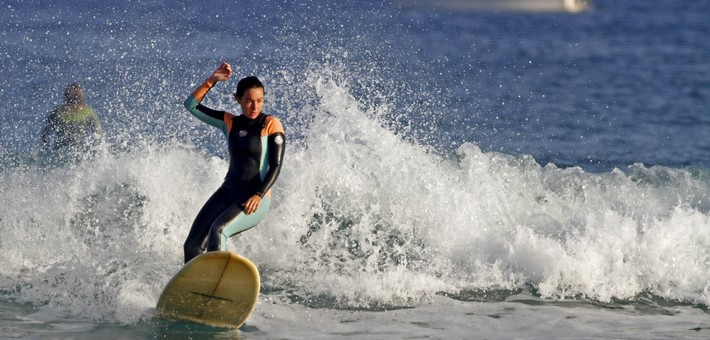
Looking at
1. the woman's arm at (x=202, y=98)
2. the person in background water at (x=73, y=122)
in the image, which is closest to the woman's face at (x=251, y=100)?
the woman's arm at (x=202, y=98)

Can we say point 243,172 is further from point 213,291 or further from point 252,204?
point 213,291

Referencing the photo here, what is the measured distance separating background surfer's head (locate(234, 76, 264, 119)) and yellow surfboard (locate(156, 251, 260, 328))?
109cm

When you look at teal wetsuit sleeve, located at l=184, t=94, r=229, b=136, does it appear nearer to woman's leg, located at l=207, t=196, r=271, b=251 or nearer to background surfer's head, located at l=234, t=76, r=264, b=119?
background surfer's head, located at l=234, t=76, r=264, b=119

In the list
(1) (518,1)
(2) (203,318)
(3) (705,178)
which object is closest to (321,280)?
(2) (203,318)

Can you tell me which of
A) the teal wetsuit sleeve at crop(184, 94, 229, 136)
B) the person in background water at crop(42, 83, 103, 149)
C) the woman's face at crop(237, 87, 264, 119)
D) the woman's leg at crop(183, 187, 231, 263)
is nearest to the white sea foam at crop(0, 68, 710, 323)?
the woman's leg at crop(183, 187, 231, 263)

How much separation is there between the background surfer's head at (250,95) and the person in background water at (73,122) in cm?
538

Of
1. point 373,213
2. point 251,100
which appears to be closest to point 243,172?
point 251,100

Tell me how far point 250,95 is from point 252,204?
31.2 inches

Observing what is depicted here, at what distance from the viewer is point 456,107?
57.8ft

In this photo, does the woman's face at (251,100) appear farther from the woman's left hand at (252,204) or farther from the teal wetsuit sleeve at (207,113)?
the woman's left hand at (252,204)

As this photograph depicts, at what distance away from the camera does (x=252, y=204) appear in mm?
7371

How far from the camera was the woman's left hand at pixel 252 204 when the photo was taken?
24.1 feet

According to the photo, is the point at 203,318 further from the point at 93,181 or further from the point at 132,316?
the point at 93,181

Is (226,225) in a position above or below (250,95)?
below
